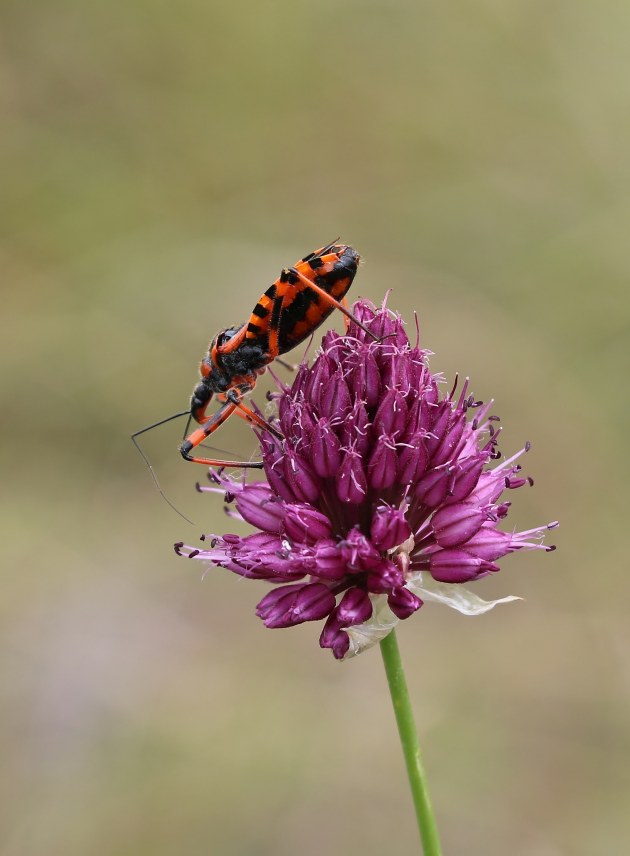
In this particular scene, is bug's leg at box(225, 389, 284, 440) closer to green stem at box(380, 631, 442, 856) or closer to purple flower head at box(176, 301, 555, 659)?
purple flower head at box(176, 301, 555, 659)

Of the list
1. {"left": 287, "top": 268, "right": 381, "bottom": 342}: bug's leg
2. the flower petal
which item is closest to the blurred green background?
the flower petal

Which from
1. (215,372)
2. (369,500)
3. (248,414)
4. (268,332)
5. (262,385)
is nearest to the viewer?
(369,500)

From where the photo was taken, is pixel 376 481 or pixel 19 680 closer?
pixel 376 481

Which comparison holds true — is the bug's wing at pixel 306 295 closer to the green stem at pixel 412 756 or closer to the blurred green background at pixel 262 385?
the green stem at pixel 412 756

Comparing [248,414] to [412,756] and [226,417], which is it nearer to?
[226,417]

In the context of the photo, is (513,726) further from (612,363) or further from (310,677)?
(612,363)

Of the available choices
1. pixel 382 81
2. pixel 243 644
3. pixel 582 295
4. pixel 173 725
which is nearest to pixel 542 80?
pixel 382 81

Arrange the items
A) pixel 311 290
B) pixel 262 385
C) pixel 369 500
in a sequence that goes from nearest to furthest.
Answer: pixel 369 500
pixel 311 290
pixel 262 385

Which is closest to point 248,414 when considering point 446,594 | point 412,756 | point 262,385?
point 446,594
